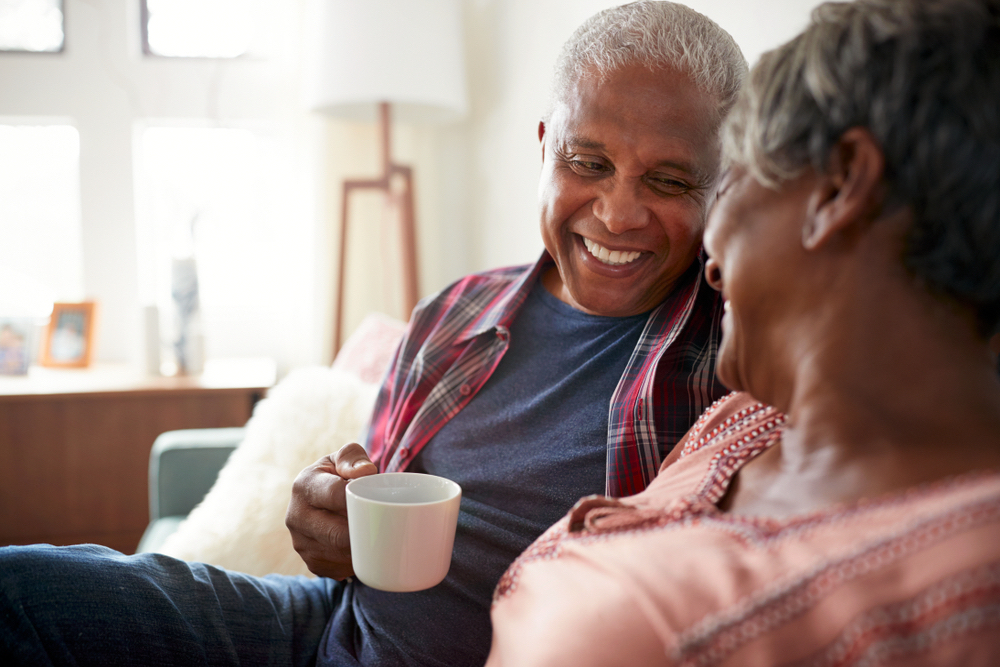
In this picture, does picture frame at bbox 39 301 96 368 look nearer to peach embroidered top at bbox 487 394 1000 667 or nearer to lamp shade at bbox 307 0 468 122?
lamp shade at bbox 307 0 468 122

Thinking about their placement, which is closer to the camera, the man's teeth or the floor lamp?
the man's teeth

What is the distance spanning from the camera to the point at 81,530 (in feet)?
7.30

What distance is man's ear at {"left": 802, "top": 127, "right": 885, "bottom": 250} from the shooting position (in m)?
0.51

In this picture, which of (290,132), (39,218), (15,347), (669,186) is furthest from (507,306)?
(39,218)

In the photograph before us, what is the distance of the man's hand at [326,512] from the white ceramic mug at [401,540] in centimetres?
22

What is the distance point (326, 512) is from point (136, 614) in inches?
9.9

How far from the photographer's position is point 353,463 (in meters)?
0.97

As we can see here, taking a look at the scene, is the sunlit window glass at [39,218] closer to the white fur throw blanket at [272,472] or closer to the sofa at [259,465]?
the sofa at [259,465]

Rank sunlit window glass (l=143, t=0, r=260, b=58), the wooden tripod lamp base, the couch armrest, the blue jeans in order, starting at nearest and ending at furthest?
the blue jeans
the couch armrest
the wooden tripod lamp base
sunlit window glass (l=143, t=0, r=260, b=58)

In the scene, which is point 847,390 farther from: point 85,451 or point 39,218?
point 39,218

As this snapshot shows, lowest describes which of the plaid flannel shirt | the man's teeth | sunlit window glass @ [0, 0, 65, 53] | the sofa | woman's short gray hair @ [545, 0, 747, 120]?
the sofa

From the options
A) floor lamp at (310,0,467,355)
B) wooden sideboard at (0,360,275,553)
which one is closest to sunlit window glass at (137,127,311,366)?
floor lamp at (310,0,467,355)

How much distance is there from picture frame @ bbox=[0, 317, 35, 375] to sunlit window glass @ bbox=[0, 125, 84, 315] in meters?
0.42

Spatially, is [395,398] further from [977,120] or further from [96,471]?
[96,471]
